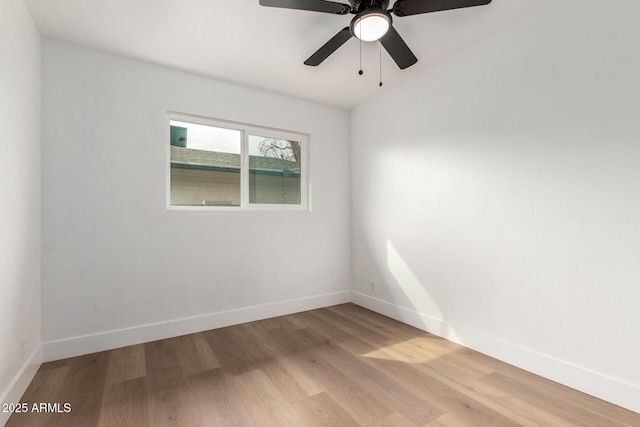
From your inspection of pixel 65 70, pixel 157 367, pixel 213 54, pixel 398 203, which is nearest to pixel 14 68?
pixel 65 70

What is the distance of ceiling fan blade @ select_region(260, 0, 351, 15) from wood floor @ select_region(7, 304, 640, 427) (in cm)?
231

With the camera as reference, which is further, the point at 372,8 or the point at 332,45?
the point at 332,45

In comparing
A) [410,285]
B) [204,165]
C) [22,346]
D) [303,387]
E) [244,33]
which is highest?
[244,33]

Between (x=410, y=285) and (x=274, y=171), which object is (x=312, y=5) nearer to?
(x=274, y=171)

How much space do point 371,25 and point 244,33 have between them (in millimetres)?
1083

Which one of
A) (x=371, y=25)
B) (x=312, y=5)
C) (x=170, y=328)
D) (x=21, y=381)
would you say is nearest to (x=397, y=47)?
(x=371, y=25)

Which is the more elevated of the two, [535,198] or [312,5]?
[312,5]

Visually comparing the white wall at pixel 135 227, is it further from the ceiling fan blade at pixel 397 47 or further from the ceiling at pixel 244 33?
the ceiling fan blade at pixel 397 47

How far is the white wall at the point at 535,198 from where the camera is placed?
1719 millimetres

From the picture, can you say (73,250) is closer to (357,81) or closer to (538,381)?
(357,81)

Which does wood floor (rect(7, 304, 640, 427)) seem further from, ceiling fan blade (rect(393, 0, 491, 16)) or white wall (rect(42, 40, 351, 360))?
ceiling fan blade (rect(393, 0, 491, 16))

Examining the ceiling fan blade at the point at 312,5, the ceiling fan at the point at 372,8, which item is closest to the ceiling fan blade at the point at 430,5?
the ceiling fan at the point at 372,8

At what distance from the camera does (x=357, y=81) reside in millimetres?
3045

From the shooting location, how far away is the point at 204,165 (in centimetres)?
300
